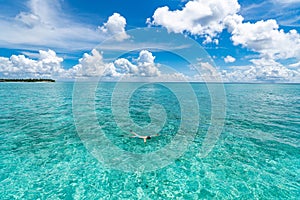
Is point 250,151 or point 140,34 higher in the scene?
point 140,34

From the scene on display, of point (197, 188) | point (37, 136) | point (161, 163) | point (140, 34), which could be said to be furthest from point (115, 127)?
point (197, 188)

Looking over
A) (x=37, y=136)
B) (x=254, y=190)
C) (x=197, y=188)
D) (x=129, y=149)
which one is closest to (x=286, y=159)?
(x=254, y=190)

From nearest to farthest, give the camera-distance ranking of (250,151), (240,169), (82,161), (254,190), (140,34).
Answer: (254,190) → (240,169) → (82,161) → (250,151) → (140,34)

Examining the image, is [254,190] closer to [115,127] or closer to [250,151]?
[250,151]

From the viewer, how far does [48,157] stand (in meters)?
13.4

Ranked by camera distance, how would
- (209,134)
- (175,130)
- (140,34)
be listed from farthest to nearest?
(175,130) → (209,134) → (140,34)

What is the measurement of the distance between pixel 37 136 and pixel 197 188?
52.6 feet

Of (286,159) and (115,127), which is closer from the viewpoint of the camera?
(286,159)

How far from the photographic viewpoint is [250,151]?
15086 millimetres

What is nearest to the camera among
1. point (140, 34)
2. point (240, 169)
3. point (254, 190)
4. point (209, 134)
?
point (254, 190)

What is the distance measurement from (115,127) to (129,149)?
6887mm

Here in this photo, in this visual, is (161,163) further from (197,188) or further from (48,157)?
(48,157)

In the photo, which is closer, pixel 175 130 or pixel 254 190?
pixel 254 190

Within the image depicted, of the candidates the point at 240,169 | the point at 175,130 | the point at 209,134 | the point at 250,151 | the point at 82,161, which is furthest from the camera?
the point at 175,130
